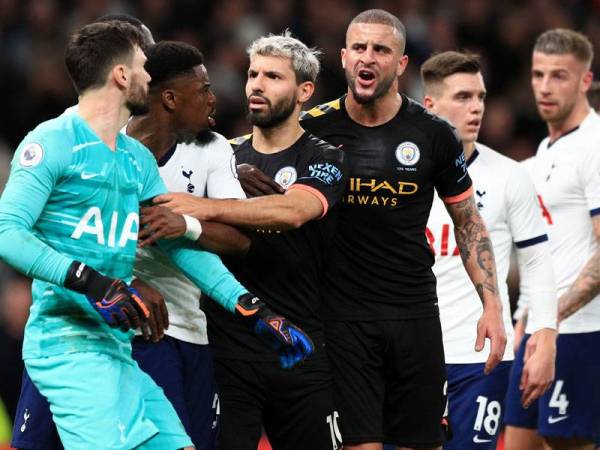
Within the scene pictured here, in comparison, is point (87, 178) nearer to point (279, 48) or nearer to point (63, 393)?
point (63, 393)

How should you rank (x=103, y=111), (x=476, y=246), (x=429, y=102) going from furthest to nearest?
(x=429, y=102) → (x=476, y=246) → (x=103, y=111)

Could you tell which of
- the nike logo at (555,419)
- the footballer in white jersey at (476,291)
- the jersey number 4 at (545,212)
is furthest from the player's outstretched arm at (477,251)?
the jersey number 4 at (545,212)

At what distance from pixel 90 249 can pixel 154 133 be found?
1071 mm

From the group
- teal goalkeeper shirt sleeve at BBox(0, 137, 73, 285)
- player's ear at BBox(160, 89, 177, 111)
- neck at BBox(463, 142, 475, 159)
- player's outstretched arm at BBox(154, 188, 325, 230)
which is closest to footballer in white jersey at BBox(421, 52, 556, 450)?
neck at BBox(463, 142, 475, 159)

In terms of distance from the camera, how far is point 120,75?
16.0 ft

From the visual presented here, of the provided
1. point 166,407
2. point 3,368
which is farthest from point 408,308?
point 3,368

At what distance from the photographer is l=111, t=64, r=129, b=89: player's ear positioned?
4.87 m

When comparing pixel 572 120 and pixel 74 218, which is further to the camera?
pixel 572 120

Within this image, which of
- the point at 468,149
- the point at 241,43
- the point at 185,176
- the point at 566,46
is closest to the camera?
the point at 185,176

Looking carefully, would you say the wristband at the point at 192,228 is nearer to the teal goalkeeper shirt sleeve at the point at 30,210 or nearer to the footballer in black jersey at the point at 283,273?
the footballer in black jersey at the point at 283,273

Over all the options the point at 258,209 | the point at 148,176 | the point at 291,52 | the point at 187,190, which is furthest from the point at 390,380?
the point at 148,176

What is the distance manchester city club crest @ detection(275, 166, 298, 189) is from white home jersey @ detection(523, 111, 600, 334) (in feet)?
8.04

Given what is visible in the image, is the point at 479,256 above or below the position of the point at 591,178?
below

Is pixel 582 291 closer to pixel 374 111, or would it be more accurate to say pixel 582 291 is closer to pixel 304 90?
pixel 374 111
